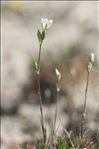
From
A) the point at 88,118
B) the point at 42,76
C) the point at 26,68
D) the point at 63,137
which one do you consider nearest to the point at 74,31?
the point at 26,68

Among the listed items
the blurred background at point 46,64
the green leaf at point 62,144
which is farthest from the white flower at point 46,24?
the blurred background at point 46,64

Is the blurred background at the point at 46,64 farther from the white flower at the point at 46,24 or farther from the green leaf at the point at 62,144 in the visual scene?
the white flower at the point at 46,24

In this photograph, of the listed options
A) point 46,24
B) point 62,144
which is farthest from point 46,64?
point 46,24

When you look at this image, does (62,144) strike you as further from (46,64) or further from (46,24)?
(46,64)

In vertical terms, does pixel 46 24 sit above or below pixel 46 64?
above

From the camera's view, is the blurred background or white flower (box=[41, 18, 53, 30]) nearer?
white flower (box=[41, 18, 53, 30])

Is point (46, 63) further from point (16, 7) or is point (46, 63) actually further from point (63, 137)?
point (63, 137)

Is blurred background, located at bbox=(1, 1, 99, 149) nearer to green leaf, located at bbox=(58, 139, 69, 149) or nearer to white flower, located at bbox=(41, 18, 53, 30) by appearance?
green leaf, located at bbox=(58, 139, 69, 149)

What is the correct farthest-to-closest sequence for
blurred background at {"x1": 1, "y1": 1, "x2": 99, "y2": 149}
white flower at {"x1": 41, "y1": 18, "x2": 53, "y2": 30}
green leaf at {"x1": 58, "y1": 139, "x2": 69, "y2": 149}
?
blurred background at {"x1": 1, "y1": 1, "x2": 99, "y2": 149}
green leaf at {"x1": 58, "y1": 139, "x2": 69, "y2": 149}
white flower at {"x1": 41, "y1": 18, "x2": 53, "y2": 30}

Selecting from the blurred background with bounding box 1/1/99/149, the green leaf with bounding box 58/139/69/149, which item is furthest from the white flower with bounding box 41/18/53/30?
the blurred background with bounding box 1/1/99/149
